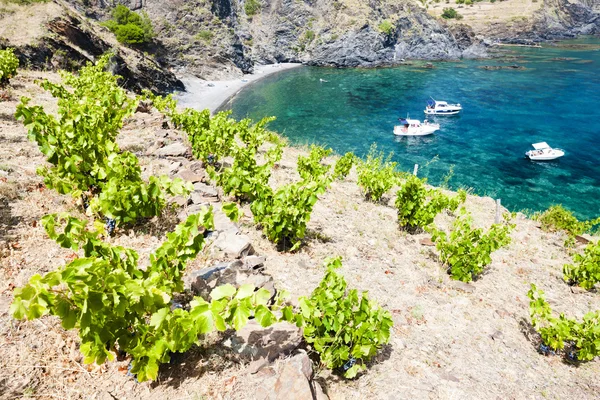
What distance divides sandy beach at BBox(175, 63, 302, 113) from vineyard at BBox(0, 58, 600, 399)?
130ft

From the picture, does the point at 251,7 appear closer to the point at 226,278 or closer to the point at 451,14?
the point at 451,14

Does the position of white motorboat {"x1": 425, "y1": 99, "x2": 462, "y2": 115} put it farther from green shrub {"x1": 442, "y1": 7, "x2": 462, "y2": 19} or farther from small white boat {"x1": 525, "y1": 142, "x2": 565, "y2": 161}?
green shrub {"x1": 442, "y1": 7, "x2": 462, "y2": 19}

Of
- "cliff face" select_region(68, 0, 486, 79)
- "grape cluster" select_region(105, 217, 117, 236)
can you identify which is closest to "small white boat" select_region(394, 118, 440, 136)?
"grape cluster" select_region(105, 217, 117, 236)

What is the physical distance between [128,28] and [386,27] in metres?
69.8

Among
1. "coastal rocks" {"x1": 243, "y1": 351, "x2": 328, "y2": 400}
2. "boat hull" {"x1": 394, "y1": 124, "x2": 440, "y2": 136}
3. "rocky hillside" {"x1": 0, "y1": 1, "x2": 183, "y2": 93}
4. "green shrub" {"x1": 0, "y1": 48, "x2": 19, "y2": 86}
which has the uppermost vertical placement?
"rocky hillside" {"x1": 0, "y1": 1, "x2": 183, "y2": 93}

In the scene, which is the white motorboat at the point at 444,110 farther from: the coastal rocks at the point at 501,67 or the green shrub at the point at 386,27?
the green shrub at the point at 386,27

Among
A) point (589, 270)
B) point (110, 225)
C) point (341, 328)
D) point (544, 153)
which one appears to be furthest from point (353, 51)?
point (341, 328)

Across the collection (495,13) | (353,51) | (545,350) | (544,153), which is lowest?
(544,153)

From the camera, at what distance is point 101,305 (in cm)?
332

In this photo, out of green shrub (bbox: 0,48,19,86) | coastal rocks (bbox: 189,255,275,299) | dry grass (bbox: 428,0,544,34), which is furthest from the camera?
dry grass (bbox: 428,0,544,34)

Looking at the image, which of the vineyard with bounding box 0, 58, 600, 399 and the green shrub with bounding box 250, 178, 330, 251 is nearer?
the vineyard with bounding box 0, 58, 600, 399

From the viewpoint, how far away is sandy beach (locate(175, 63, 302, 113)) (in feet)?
167

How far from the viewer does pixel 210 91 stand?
196ft

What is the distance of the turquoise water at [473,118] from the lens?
3225 centimetres
